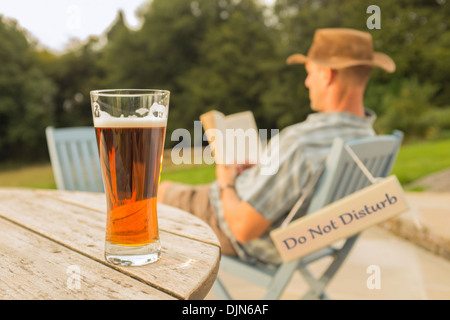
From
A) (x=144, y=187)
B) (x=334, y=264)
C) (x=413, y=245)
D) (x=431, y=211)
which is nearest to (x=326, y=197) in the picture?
(x=334, y=264)

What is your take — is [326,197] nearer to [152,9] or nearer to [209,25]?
[209,25]

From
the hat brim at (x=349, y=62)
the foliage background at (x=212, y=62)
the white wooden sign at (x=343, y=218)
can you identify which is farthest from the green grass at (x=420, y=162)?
the white wooden sign at (x=343, y=218)

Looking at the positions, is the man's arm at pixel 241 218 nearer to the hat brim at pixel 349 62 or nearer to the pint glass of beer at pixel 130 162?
the hat brim at pixel 349 62

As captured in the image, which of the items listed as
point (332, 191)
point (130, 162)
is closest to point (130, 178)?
point (130, 162)

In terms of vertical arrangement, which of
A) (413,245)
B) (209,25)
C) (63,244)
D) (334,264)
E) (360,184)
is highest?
(209,25)

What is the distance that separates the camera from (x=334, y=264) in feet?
6.32

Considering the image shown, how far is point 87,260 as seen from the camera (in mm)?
775

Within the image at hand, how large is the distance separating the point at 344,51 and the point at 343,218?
0.94 m

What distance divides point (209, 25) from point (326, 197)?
80.8 ft

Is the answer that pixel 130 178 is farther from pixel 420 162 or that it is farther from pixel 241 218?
pixel 420 162

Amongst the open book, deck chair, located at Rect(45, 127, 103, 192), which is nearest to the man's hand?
the open book

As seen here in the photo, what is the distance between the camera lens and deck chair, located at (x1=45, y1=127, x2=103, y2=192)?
2.59 meters

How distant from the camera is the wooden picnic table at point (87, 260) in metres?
0.65

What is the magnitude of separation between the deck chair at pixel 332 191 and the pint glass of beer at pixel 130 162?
2.92 feet
